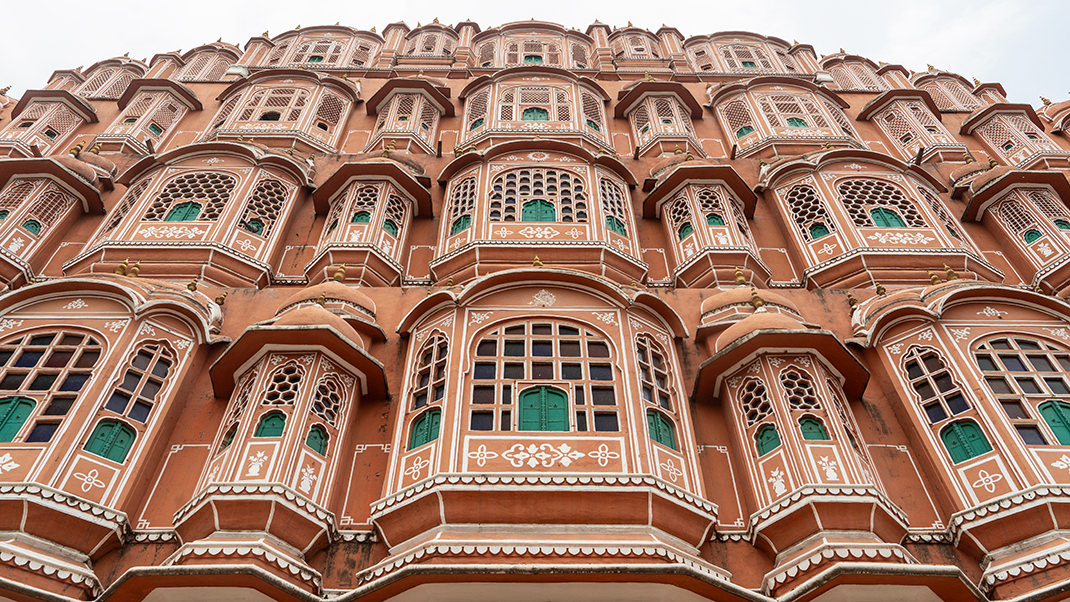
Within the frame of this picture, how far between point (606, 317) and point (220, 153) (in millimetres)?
10398

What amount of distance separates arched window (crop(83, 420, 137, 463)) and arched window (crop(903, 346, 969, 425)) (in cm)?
1067

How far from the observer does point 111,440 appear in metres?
11.0

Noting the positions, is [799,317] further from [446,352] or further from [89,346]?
[89,346]

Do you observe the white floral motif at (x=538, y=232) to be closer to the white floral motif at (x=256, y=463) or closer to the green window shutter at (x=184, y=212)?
the green window shutter at (x=184, y=212)

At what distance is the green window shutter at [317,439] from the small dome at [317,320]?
144 centimetres

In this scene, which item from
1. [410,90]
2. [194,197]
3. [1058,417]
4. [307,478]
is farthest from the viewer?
[410,90]

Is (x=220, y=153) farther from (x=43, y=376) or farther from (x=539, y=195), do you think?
(x=43, y=376)

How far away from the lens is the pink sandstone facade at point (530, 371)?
970 centimetres

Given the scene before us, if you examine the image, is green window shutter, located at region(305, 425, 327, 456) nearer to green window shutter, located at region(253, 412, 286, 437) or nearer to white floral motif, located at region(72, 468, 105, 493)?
green window shutter, located at region(253, 412, 286, 437)

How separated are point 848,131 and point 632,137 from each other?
5.66 meters

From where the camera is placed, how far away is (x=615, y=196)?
1830cm

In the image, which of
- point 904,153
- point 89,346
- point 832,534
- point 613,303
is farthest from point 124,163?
point 904,153

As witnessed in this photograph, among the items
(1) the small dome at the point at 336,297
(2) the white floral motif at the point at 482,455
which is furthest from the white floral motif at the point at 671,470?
(1) the small dome at the point at 336,297

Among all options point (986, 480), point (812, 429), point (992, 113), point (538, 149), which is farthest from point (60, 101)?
point (992, 113)
